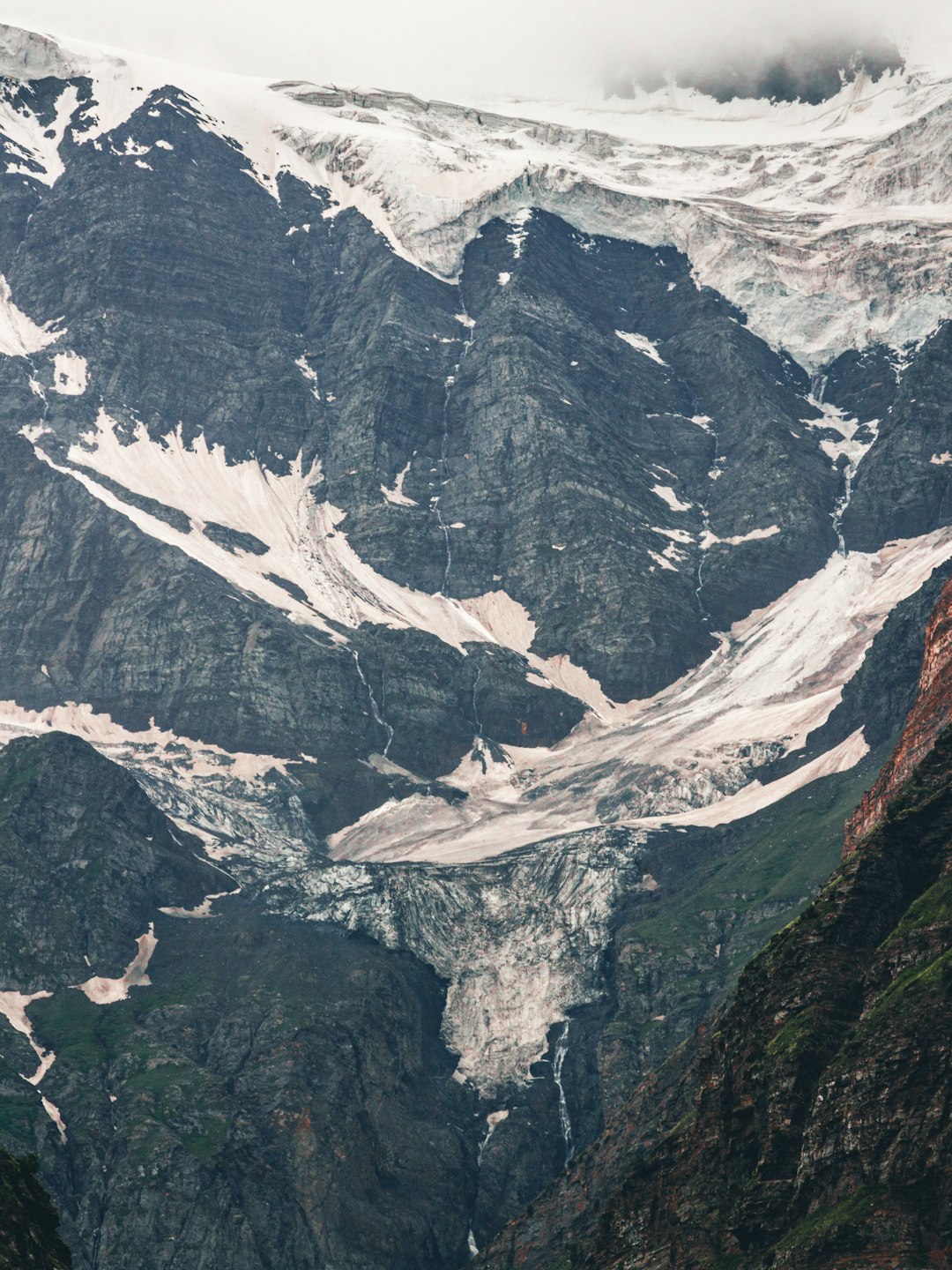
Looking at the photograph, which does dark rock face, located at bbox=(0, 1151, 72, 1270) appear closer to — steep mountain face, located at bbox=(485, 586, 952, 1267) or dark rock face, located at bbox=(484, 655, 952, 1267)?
steep mountain face, located at bbox=(485, 586, 952, 1267)

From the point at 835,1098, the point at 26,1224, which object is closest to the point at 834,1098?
the point at 835,1098

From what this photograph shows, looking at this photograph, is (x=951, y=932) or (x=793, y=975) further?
(x=793, y=975)

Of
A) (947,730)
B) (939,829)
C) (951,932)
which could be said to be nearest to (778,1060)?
(951,932)

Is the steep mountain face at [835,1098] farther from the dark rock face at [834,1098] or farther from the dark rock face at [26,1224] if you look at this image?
the dark rock face at [26,1224]

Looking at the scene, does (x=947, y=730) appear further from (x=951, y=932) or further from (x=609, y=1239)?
(x=609, y=1239)

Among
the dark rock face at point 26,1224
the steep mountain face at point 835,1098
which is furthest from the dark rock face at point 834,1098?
the dark rock face at point 26,1224

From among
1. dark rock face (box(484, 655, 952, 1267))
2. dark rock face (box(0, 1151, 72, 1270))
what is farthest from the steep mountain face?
dark rock face (box(0, 1151, 72, 1270))
